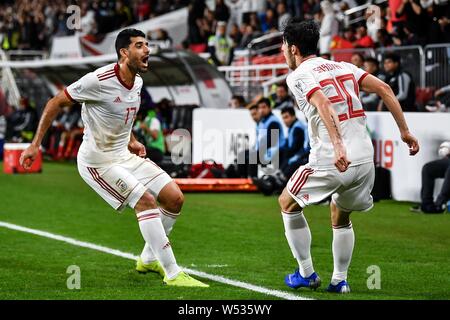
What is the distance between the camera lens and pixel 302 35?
26.3 ft

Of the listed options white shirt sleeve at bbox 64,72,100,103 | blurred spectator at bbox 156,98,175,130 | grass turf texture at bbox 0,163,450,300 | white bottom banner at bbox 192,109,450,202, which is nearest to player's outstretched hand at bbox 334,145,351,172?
grass turf texture at bbox 0,163,450,300

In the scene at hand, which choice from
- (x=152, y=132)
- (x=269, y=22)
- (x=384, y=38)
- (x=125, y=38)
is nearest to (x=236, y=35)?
(x=269, y=22)

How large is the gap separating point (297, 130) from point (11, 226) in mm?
5620

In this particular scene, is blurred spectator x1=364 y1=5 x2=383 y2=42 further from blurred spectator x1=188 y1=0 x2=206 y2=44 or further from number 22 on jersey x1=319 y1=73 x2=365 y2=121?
number 22 on jersey x1=319 y1=73 x2=365 y2=121

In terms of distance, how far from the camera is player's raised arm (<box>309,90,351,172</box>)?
7.46 metres

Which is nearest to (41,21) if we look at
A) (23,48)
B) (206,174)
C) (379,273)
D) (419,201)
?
(23,48)

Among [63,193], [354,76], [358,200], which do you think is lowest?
[63,193]

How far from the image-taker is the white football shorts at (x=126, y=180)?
8859 mm

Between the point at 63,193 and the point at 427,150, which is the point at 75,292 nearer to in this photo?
the point at 427,150

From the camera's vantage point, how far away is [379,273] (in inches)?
360

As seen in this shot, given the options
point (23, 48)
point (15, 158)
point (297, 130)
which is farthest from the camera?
point (23, 48)

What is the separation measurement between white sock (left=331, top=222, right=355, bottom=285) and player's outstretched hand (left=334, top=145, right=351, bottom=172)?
932 mm

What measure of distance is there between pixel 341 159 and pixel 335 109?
68 cm

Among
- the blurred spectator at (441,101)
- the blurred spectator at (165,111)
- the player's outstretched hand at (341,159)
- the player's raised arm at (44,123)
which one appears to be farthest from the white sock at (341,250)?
the blurred spectator at (165,111)
